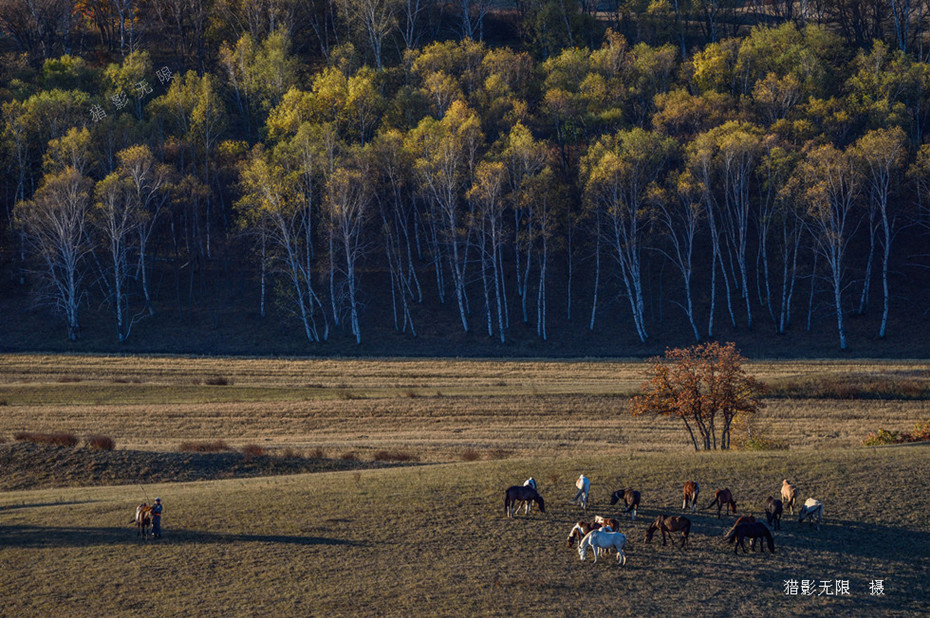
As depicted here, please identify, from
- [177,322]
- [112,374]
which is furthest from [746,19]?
[112,374]

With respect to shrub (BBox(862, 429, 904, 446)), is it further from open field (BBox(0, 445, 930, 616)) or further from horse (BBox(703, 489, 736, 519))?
horse (BBox(703, 489, 736, 519))

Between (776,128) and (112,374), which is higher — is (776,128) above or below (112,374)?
above

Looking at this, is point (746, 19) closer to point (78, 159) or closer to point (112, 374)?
point (78, 159)

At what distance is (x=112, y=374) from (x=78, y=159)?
3239 cm

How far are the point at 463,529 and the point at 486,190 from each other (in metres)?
59.7

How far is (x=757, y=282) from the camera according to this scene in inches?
3415

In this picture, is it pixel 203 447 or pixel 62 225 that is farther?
pixel 62 225

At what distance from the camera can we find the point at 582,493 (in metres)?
27.1

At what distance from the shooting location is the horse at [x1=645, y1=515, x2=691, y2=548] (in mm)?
23797

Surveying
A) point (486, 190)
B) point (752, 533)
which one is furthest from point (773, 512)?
point (486, 190)

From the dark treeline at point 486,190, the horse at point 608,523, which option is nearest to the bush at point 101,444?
the horse at point 608,523

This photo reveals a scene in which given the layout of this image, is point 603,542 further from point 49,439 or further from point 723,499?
point 49,439

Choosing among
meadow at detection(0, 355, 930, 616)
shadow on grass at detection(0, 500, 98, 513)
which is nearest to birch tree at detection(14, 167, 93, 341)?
meadow at detection(0, 355, 930, 616)

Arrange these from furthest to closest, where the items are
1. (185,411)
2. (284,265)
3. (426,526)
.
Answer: (284,265) < (185,411) < (426,526)
